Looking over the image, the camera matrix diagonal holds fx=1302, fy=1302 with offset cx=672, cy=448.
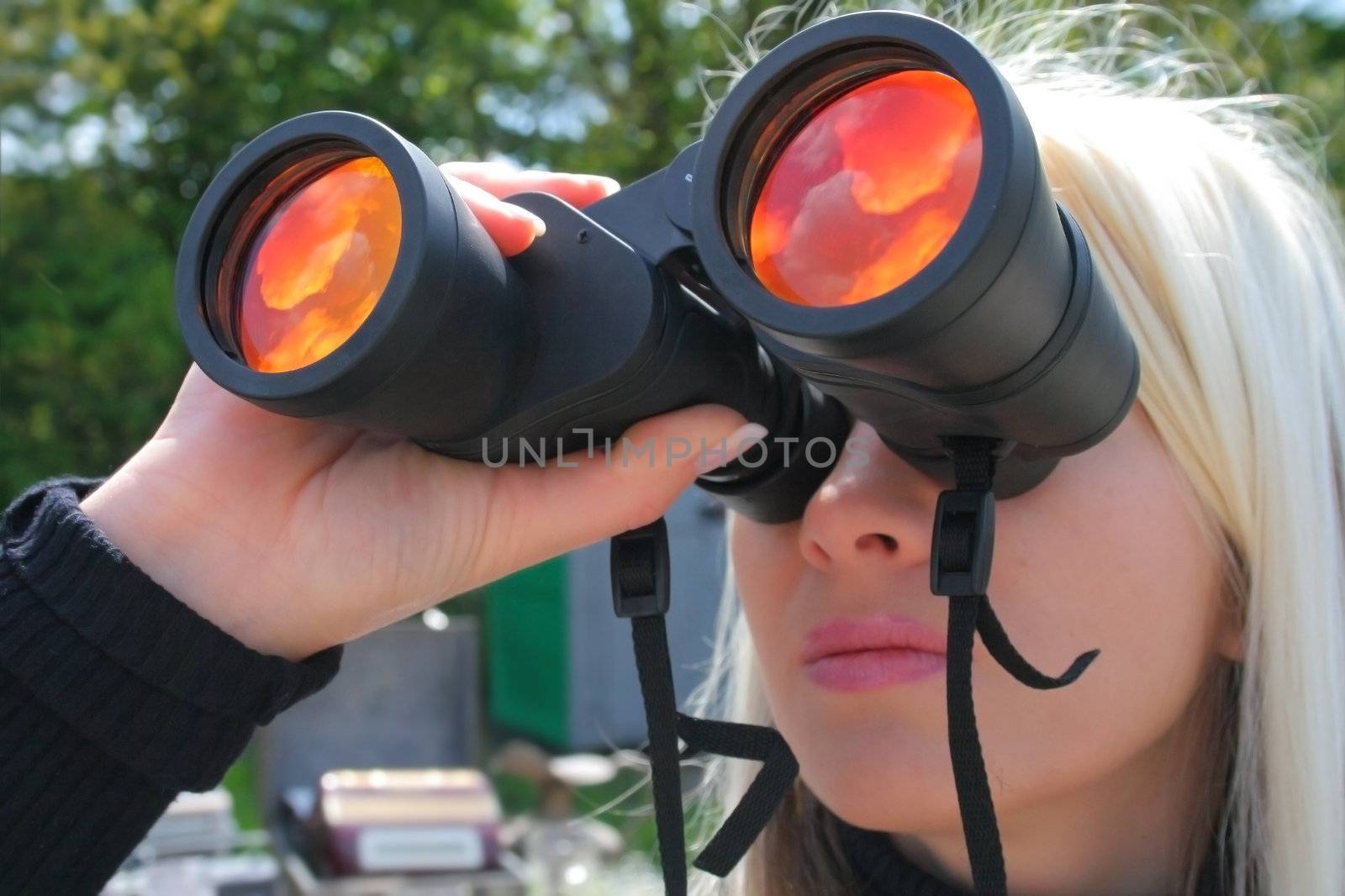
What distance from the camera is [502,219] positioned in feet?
2.84

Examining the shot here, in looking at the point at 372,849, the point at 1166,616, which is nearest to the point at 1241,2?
the point at 372,849

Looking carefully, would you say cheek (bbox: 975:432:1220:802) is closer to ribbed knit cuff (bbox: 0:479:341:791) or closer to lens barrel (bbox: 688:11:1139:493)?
lens barrel (bbox: 688:11:1139:493)

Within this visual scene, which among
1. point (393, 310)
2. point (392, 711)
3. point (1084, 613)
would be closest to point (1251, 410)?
point (1084, 613)

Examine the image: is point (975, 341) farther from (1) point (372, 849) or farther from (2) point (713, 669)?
(1) point (372, 849)

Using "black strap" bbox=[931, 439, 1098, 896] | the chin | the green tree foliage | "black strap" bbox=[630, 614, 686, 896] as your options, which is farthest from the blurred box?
the green tree foliage

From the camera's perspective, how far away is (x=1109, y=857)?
1.11 metres

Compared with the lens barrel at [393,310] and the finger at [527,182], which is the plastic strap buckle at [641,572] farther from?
the finger at [527,182]

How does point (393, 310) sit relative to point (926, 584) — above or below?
above

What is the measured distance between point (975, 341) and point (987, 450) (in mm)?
168

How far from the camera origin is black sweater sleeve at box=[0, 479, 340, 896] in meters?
0.94

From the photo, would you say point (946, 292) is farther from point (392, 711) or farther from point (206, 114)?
point (206, 114)

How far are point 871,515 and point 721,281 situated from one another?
1.14ft

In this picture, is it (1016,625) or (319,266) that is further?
(1016,625)

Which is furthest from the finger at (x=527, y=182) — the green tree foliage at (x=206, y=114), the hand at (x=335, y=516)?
the green tree foliage at (x=206, y=114)
